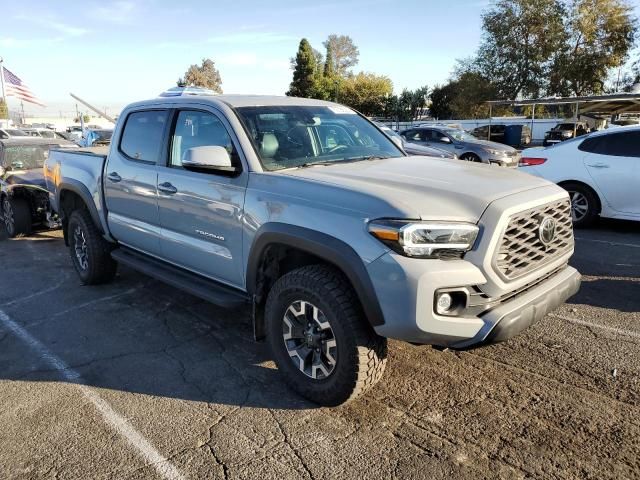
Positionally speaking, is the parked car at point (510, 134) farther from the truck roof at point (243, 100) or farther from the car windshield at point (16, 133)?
the truck roof at point (243, 100)

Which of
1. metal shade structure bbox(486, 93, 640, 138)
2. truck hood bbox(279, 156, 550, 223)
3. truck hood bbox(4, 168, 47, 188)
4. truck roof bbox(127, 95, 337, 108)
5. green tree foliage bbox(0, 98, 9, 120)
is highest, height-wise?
green tree foliage bbox(0, 98, 9, 120)

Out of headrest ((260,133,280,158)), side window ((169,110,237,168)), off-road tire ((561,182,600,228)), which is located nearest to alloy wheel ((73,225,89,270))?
side window ((169,110,237,168))

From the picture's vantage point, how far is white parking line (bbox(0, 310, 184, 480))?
8.89 ft

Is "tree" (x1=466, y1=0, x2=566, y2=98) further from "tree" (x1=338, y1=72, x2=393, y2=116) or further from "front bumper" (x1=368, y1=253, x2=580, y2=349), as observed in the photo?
"front bumper" (x1=368, y1=253, x2=580, y2=349)

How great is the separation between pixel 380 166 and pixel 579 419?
200cm

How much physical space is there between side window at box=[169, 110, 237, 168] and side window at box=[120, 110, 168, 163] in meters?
0.23

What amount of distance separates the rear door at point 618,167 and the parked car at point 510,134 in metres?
21.7

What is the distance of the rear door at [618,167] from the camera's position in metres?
7.19

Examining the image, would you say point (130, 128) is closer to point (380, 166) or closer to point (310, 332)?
point (380, 166)

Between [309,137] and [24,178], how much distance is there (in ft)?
20.7

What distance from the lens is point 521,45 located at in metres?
42.5

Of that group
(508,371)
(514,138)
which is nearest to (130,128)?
(508,371)

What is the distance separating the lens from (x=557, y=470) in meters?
2.57

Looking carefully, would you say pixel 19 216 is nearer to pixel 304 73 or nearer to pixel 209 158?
pixel 209 158
